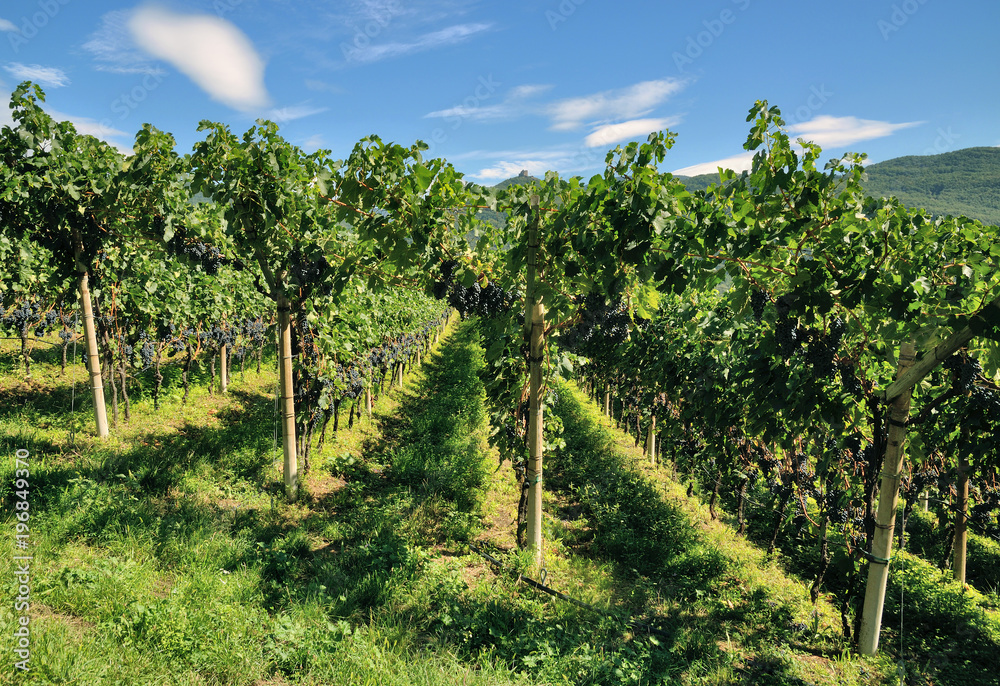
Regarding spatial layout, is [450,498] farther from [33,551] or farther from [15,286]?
[15,286]

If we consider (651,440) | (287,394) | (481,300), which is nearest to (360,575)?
(287,394)

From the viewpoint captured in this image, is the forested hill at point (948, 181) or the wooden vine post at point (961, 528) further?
the forested hill at point (948, 181)

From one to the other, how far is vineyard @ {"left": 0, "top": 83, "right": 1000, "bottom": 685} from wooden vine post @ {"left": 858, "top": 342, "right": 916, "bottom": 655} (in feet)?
0.08

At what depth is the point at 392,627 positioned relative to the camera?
12.1 ft

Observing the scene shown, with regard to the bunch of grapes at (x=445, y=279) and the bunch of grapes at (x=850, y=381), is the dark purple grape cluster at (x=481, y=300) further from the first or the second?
the bunch of grapes at (x=850, y=381)

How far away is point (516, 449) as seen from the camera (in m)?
5.68

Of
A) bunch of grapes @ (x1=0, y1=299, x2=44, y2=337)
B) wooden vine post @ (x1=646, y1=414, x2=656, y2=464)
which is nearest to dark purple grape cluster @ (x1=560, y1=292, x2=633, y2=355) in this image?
wooden vine post @ (x1=646, y1=414, x2=656, y2=464)

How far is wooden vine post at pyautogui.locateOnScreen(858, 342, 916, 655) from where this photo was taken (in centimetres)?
370

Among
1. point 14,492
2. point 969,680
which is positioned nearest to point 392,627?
point 14,492

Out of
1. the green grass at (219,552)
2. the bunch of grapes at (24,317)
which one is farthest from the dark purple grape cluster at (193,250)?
the bunch of grapes at (24,317)

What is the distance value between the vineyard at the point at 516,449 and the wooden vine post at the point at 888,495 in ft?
0.08

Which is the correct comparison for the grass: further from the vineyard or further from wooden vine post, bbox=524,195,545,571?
wooden vine post, bbox=524,195,545,571

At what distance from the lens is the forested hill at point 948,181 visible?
344ft

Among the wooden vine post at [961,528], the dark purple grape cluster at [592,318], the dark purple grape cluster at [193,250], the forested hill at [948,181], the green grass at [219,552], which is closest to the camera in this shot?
the green grass at [219,552]
